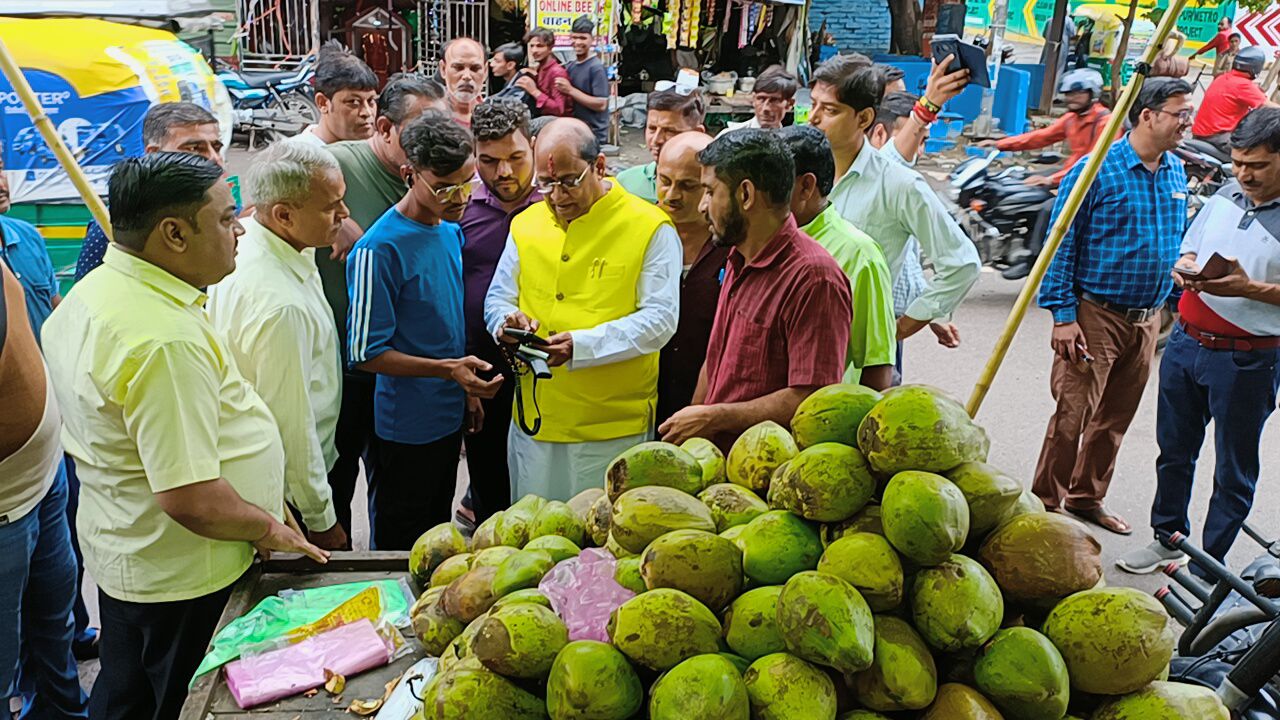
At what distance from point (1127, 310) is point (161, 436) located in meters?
3.71

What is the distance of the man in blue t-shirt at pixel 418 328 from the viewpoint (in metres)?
3.01

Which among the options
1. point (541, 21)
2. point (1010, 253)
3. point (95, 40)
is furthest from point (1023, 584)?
point (541, 21)

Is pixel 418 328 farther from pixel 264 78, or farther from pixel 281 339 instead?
pixel 264 78

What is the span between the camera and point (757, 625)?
1.43m

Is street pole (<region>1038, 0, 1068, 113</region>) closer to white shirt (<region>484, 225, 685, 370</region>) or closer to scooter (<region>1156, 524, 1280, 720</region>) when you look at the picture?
white shirt (<region>484, 225, 685, 370</region>)

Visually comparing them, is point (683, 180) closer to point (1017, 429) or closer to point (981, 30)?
point (1017, 429)

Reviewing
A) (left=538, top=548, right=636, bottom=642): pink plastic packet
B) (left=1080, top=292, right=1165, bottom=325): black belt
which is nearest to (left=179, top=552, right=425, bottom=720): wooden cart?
(left=538, top=548, right=636, bottom=642): pink plastic packet

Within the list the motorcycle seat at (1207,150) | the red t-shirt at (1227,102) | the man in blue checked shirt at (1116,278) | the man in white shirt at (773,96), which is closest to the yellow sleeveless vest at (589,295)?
the man in blue checked shirt at (1116,278)

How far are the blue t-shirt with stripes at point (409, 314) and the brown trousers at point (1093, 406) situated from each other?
105 inches

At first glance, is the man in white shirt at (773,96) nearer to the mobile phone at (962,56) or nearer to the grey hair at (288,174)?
the mobile phone at (962,56)

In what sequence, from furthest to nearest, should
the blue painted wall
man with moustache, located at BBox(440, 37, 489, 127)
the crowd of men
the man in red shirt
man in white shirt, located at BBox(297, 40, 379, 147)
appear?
the blue painted wall, the man in red shirt, man with moustache, located at BBox(440, 37, 489, 127), man in white shirt, located at BBox(297, 40, 379, 147), the crowd of men

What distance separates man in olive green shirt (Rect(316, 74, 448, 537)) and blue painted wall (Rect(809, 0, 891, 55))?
1326 cm

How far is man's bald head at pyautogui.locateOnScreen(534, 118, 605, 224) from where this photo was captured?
298 centimetres

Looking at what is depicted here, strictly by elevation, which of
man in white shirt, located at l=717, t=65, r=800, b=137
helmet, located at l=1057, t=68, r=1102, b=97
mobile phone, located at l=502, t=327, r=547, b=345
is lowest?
mobile phone, located at l=502, t=327, r=547, b=345
